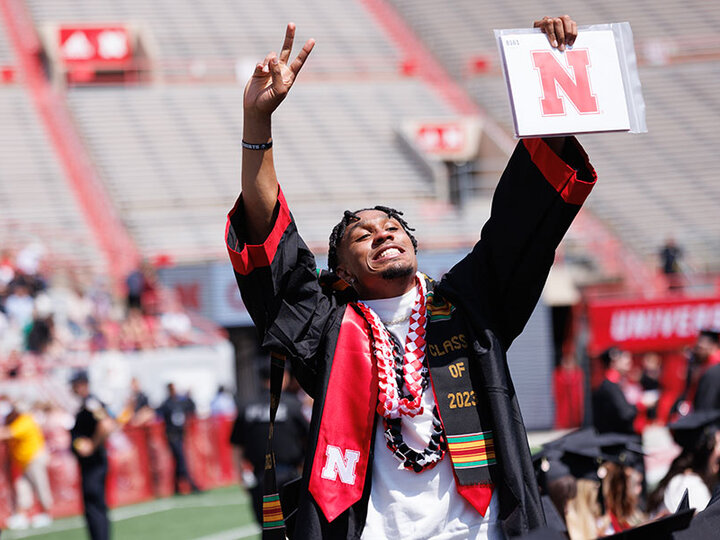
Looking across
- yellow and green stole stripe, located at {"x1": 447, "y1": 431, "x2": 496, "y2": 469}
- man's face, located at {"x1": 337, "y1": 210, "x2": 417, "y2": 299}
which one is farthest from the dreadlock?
yellow and green stole stripe, located at {"x1": 447, "y1": 431, "x2": 496, "y2": 469}

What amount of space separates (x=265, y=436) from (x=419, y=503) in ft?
18.4

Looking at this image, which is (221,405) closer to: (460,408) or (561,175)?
(460,408)

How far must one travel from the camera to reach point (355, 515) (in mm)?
3143

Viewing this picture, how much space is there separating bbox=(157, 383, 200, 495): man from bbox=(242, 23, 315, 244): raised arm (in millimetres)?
11887

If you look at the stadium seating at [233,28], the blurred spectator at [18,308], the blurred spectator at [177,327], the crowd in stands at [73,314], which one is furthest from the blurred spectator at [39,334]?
the stadium seating at [233,28]

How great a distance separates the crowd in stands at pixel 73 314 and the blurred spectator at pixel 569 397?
21.0ft

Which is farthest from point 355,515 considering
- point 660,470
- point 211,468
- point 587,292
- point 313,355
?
point 587,292

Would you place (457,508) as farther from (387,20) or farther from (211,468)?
(387,20)

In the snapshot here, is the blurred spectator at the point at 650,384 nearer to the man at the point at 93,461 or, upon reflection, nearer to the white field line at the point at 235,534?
the white field line at the point at 235,534

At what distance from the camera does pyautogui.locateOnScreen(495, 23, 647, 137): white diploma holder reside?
3.18m

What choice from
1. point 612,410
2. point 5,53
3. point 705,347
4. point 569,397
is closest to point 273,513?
point 612,410

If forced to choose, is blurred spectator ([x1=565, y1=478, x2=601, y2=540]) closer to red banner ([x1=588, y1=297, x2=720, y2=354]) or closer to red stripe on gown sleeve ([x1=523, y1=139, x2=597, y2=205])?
red stripe on gown sleeve ([x1=523, y1=139, x2=597, y2=205])

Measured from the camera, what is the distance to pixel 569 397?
1991 centimetres

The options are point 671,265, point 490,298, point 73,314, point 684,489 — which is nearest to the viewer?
point 490,298
